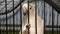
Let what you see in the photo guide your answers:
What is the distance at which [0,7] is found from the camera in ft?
7.14

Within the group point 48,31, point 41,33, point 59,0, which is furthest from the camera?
point 48,31

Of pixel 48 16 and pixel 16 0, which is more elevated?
pixel 16 0

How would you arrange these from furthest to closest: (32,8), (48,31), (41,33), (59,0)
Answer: (48,31), (59,0), (32,8), (41,33)

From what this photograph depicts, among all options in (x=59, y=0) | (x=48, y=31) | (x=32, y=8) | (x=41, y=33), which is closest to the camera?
(x=41, y=33)

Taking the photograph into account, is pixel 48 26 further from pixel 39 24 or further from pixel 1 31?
pixel 39 24

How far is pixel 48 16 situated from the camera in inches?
89.0

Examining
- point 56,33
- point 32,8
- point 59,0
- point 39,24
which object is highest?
point 59,0

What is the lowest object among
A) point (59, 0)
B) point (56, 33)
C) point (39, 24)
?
point (56, 33)

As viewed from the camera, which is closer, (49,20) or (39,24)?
(39,24)

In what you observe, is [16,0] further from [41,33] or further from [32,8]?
[41,33]

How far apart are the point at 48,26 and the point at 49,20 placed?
0.33ft

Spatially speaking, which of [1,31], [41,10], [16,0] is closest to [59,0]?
[41,10]

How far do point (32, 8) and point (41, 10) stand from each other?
856 millimetres

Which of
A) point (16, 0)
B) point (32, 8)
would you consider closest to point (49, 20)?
point (16, 0)
